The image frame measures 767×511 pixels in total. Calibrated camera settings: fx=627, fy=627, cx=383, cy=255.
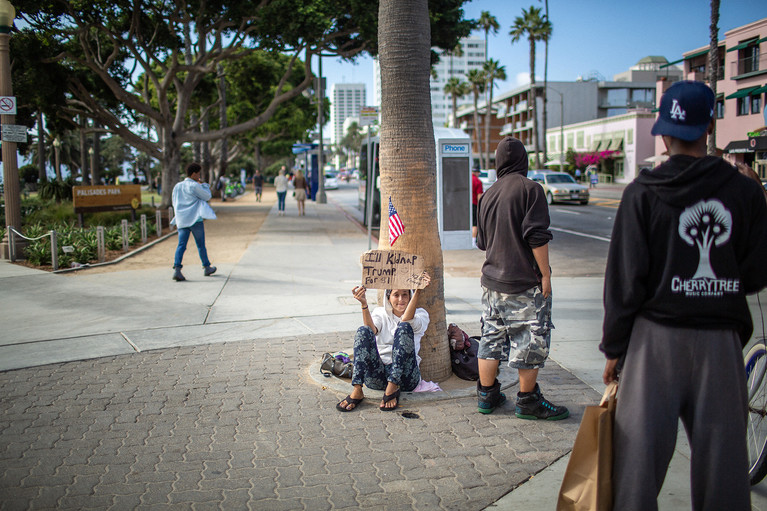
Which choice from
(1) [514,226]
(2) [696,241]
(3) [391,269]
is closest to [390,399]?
(3) [391,269]

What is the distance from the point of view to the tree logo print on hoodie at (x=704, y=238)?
2.38 m

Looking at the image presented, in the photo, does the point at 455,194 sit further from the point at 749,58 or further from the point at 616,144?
the point at 616,144

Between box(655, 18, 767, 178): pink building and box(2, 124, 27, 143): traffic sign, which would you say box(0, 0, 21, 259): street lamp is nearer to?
box(2, 124, 27, 143): traffic sign

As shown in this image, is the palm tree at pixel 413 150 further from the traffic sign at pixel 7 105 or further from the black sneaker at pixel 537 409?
Answer: the traffic sign at pixel 7 105

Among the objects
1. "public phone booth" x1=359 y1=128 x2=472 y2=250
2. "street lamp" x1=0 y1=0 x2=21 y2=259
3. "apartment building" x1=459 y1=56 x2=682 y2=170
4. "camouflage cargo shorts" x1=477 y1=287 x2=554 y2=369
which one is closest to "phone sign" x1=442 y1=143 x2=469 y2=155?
"public phone booth" x1=359 y1=128 x2=472 y2=250

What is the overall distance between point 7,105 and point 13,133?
0.53 metres

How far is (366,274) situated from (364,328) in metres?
0.42

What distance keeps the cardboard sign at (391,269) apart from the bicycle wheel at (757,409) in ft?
7.34

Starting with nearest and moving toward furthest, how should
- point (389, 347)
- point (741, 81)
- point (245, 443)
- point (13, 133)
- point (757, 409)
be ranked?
point (757, 409)
point (245, 443)
point (389, 347)
point (13, 133)
point (741, 81)

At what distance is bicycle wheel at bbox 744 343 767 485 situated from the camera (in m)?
3.46

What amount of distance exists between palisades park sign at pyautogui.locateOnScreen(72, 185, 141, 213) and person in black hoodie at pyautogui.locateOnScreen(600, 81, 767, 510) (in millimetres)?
16249

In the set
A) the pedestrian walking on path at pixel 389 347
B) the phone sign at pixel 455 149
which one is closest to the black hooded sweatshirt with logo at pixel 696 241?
the pedestrian walking on path at pixel 389 347

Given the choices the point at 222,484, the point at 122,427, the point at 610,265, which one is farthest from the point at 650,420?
the point at 122,427

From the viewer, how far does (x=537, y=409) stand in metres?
4.54
